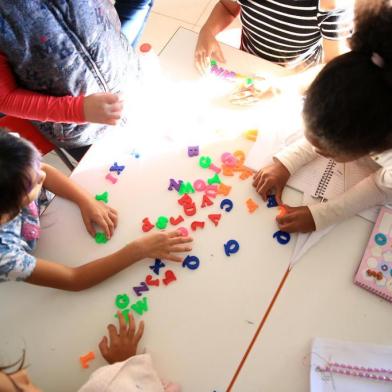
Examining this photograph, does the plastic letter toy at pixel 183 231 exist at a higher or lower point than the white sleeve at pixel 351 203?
lower

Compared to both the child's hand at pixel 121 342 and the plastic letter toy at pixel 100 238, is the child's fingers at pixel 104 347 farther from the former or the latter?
the plastic letter toy at pixel 100 238

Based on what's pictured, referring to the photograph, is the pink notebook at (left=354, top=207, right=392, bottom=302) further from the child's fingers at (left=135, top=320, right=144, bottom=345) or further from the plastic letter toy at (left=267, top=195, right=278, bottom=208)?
the child's fingers at (left=135, top=320, right=144, bottom=345)

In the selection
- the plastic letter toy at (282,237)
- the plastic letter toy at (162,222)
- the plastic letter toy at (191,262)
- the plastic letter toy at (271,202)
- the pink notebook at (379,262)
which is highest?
the pink notebook at (379,262)

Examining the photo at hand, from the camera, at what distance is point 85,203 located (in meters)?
0.85

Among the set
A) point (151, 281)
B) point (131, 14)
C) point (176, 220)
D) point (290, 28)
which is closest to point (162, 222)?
point (176, 220)

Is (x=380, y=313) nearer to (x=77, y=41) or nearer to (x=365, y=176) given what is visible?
(x=365, y=176)

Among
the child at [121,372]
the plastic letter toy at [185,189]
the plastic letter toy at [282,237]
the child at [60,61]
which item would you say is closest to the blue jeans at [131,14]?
the child at [60,61]

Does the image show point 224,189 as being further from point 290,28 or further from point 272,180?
point 290,28

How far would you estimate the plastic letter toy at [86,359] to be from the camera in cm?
72

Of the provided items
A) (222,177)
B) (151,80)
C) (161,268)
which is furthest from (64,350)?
(151,80)

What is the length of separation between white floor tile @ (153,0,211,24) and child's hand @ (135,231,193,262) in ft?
4.92

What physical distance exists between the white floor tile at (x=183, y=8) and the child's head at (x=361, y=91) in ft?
4.92

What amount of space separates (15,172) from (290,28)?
80 centimetres

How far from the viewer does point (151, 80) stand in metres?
1.05
